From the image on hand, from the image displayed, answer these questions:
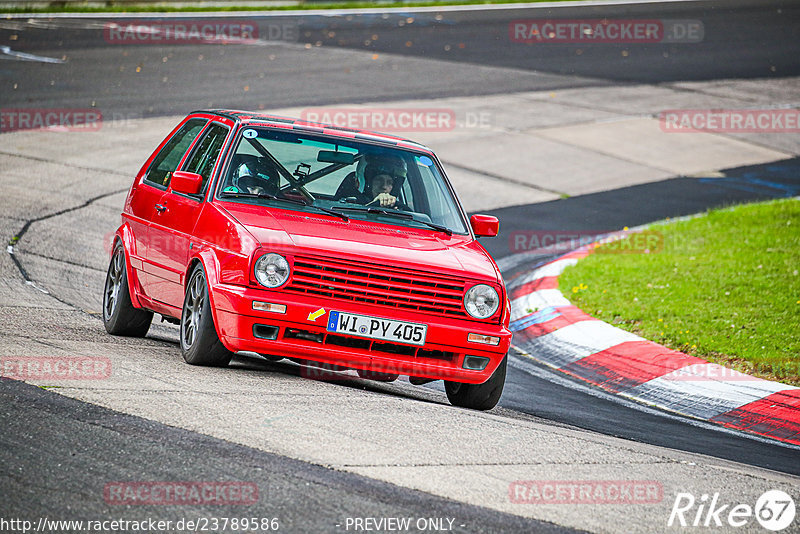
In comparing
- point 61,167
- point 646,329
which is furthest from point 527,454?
point 61,167

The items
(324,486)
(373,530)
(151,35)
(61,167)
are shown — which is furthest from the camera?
(151,35)

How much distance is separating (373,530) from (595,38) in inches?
1062

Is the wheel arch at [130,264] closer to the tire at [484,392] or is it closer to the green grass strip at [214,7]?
the tire at [484,392]

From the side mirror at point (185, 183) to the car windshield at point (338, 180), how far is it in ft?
0.52

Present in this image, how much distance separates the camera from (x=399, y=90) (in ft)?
70.6

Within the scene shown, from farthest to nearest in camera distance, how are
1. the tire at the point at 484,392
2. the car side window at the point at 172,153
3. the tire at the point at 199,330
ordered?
the car side window at the point at 172,153
the tire at the point at 484,392
the tire at the point at 199,330

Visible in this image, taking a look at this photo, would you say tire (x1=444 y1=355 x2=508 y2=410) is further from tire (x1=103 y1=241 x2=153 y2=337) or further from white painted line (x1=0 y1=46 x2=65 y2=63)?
white painted line (x1=0 y1=46 x2=65 y2=63)

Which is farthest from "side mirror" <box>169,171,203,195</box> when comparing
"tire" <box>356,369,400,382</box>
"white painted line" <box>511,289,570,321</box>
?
"white painted line" <box>511,289,570,321</box>

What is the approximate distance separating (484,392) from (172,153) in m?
3.11

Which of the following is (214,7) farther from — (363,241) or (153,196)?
(363,241)

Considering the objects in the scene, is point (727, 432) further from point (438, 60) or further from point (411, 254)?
point (438, 60)

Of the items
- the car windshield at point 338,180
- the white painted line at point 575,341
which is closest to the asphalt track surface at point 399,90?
the white painted line at point 575,341

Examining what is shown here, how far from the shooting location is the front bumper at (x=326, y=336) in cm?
643

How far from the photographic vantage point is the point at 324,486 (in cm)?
476
